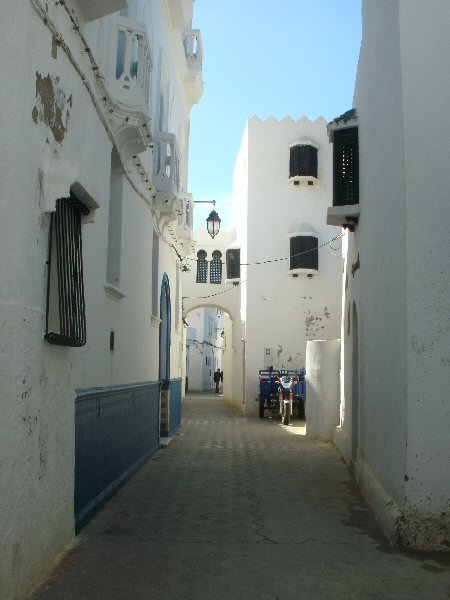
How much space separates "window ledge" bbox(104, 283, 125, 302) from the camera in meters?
7.54

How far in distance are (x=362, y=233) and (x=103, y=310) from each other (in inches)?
139

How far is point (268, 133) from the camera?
902 inches

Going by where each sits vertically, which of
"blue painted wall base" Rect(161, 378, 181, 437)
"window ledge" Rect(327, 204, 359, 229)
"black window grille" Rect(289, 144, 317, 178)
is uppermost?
"black window grille" Rect(289, 144, 317, 178)

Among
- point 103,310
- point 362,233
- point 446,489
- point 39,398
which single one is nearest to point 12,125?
point 39,398

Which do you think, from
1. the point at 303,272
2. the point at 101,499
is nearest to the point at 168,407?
the point at 101,499

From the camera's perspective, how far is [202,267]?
87.7 ft

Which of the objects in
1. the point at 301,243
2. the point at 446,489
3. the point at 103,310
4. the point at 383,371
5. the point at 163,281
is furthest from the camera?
the point at 301,243

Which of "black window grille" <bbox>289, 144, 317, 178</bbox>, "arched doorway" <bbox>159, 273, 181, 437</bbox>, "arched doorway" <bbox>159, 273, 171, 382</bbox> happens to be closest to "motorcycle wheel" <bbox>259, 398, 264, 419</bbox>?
"arched doorway" <bbox>159, 273, 181, 437</bbox>

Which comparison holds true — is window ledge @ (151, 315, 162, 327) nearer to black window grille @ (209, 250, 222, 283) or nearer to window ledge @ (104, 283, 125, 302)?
window ledge @ (104, 283, 125, 302)

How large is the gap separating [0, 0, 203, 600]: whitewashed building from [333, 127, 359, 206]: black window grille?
274 cm

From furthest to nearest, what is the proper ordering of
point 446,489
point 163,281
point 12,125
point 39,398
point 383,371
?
point 163,281 < point 383,371 < point 446,489 < point 39,398 < point 12,125

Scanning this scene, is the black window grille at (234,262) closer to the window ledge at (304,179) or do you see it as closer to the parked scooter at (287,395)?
the window ledge at (304,179)

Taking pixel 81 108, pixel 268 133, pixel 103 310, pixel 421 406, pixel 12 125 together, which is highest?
pixel 268 133

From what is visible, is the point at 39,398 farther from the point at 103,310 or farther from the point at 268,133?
the point at 268,133
